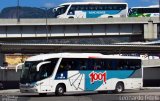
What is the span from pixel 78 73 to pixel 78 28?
130ft

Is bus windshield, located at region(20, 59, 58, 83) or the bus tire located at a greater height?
bus windshield, located at region(20, 59, 58, 83)

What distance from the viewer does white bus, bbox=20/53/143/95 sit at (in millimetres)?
34000

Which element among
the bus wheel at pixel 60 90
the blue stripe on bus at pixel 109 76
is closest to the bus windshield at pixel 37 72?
the bus wheel at pixel 60 90

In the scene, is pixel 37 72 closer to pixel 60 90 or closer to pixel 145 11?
pixel 60 90

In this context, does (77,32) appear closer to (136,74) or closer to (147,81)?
(147,81)

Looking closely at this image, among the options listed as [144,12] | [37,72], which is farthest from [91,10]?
[37,72]

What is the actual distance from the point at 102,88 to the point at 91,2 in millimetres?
49398

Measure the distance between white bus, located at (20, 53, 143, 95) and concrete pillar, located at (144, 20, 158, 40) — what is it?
119ft

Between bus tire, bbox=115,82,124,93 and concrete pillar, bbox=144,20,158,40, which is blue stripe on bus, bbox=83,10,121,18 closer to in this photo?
concrete pillar, bbox=144,20,158,40

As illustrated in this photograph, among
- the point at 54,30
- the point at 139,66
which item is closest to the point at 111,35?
the point at 54,30

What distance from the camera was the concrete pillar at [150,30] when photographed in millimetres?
75938

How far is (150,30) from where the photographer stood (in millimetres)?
76312

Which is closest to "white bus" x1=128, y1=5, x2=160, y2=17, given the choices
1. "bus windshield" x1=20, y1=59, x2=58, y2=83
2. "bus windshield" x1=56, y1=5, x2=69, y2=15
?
"bus windshield" x1=56, y1=5, x2=69, y2=15

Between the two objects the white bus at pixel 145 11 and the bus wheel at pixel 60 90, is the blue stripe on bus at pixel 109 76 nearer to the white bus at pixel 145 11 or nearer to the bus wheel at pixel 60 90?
the bus wheel at pixel 60 90
